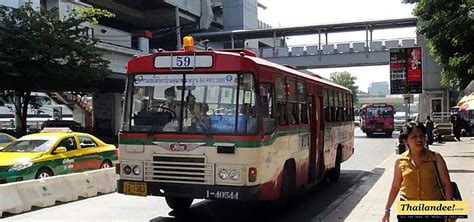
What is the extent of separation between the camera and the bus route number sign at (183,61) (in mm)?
8359

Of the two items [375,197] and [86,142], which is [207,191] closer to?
[375,197]

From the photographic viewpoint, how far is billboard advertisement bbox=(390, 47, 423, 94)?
→ 17312 millimetres

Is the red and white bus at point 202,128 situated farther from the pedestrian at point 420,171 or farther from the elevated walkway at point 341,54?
the elevated walkway at point 341,54

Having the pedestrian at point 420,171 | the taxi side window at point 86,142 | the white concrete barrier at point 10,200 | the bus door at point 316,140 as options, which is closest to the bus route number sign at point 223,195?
the pedestrian at point 420,171

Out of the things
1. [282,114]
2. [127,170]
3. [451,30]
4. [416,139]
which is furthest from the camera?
[451,30]

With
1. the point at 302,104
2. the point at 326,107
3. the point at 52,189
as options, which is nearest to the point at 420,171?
the point at 302,104

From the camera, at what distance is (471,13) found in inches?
617

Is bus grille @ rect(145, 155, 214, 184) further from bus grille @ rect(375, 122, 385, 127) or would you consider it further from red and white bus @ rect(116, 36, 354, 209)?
bus grille @ rect(375, 122, 385, 127)

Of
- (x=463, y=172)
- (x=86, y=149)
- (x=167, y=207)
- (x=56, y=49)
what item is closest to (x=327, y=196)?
(x=167, y=207)

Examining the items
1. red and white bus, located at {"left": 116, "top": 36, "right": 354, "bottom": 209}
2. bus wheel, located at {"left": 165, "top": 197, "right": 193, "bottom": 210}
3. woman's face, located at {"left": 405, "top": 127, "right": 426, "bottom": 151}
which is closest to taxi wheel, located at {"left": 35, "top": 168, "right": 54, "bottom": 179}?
bus wheel, located at {"left": 165, "top": 197, "right": 193, "bottom": 210}

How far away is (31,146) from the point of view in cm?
1316

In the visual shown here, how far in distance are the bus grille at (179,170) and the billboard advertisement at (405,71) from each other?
431 inches

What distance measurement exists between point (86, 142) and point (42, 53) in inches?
490

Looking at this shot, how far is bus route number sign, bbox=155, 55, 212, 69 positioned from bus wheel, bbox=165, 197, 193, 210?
2.70 metres
